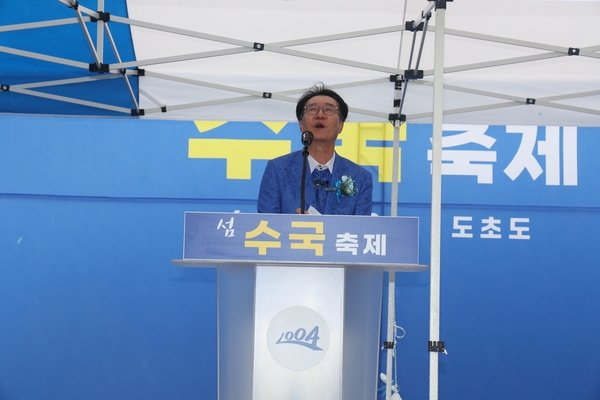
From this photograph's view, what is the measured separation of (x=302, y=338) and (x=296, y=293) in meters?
0.12

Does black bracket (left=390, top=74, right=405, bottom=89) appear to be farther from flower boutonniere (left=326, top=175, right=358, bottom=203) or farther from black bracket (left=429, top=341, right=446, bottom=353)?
black bracket (left=429, top=341, right=446, bottom=353)

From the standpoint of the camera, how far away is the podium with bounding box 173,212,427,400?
6.40 ft

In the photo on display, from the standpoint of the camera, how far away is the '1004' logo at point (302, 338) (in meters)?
2.00

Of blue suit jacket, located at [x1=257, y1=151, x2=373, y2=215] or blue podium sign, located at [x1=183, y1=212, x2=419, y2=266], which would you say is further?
blue suit jacket, located at [x1=257, y1=151, x2=373, y2=215]

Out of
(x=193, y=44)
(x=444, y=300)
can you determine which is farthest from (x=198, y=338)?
(x=193, y=44)

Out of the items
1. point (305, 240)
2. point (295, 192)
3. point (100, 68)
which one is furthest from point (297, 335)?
point (100, 68)

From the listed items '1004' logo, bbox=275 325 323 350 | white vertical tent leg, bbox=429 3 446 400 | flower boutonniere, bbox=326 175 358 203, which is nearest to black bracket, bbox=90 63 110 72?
flower boutonniere, bbox=326 175 358 203

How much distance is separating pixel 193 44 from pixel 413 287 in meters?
1.90

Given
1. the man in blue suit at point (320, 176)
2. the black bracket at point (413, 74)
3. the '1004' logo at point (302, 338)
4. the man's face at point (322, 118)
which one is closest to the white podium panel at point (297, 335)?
the '1004' logo at point (302, 338)

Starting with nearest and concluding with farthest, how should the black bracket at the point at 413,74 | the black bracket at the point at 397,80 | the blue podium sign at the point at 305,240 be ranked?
the blue podium sign at the point at 305,240
the black bracket at the point at 413,74
the black bracket at the point at 397,80

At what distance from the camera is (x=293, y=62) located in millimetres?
3717

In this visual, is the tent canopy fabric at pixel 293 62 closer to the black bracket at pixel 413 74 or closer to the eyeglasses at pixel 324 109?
the black bracket at pixel 413 74

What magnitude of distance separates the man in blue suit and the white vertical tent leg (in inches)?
13.2

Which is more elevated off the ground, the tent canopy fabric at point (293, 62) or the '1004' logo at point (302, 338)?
the tent canopy fabric at point (293, 62)
